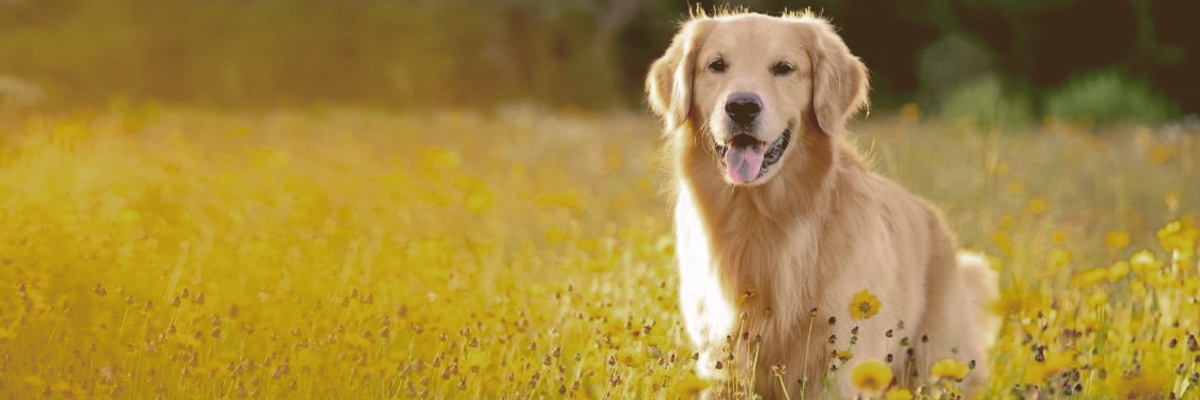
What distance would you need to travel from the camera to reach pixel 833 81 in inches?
140

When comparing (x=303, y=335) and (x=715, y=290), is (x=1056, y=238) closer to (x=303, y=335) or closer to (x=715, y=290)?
(x=715, y=290)

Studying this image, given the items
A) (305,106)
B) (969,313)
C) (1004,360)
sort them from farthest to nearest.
→ (305,106)
(1004,360)
(969,313)

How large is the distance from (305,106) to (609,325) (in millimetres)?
12283

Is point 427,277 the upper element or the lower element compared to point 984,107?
lower

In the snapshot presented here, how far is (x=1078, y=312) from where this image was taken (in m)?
4.35

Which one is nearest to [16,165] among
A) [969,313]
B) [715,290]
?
[715,290]

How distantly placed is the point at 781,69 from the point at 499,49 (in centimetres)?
1399

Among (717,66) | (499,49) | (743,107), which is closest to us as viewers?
(743,107)

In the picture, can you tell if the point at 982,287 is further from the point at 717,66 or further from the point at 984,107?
the point at 984,107

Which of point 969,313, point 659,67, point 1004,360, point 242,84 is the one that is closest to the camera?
point 659,67

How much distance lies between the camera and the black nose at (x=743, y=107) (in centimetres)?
326

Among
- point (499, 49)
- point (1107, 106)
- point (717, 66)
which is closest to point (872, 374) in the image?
point (717, 66)

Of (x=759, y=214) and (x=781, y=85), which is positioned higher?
(x=781, y=85)

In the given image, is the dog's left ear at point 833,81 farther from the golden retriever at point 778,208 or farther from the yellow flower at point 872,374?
the yellow flower at point 872,374
